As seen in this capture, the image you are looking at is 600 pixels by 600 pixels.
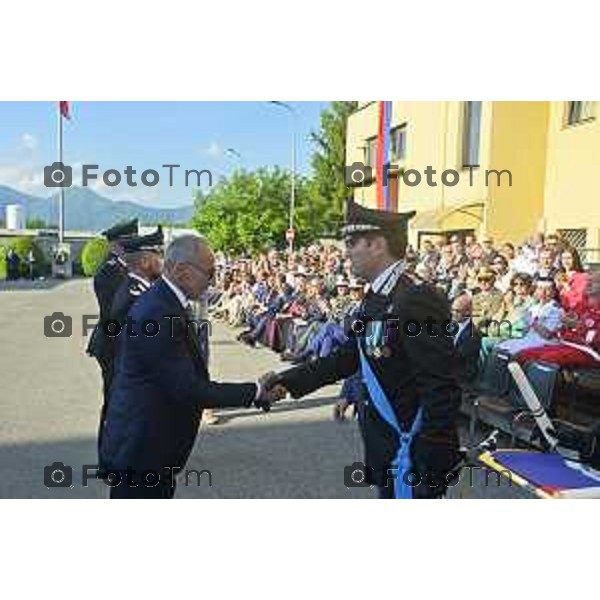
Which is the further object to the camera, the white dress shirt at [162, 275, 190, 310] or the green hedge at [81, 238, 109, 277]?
the green hedge at [81, 238, 109, 277]

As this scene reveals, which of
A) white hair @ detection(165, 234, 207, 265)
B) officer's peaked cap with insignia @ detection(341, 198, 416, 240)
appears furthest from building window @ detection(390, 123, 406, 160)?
white hair @ detection(165, 234, 207, 265)

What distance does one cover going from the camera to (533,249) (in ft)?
27.6

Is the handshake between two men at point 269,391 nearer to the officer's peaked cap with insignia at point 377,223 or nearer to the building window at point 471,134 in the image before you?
the officer's peaked cap with insignia at point 377,223

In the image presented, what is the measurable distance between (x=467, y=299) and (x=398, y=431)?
3.88 m

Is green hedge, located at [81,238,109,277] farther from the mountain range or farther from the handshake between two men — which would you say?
the handshake between two men

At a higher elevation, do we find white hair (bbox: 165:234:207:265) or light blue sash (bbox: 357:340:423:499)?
white hair (bbox: 165:234:207:265)

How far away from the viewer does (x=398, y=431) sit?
327 centimetres

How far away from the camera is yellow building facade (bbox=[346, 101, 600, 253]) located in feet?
21.6

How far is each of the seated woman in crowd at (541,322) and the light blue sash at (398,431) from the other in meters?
3.02

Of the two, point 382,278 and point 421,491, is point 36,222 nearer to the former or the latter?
point 382,278

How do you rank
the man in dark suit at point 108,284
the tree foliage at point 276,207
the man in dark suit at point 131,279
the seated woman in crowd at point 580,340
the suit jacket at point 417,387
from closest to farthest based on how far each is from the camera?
the suit jacket at point 417,387 → the man in dark suit at point 131,279 → the man in dark suit at point 108,284 → the seated woman in crowd at point 580,340 → the tree foliage at point 276,207

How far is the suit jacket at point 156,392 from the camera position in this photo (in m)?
3.28

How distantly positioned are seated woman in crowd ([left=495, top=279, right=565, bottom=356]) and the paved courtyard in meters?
1.46

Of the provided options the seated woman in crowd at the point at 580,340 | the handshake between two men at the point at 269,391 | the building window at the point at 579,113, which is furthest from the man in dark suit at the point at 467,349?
the handshake between two men at the point at 269,391
